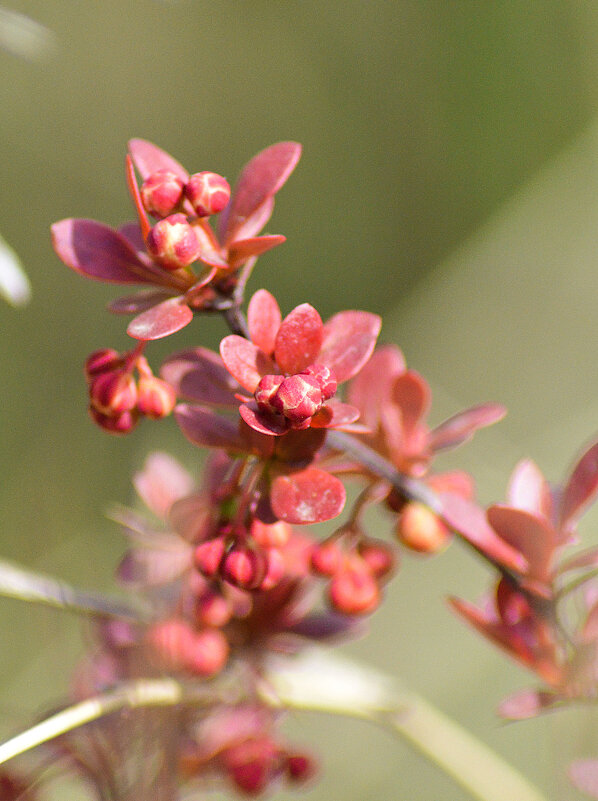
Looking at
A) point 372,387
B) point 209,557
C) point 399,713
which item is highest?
point 372,387

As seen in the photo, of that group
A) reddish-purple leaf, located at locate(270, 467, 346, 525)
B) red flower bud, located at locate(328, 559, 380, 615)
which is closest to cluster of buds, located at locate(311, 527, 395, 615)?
red flower bud, located at locate(328, 559, 380, 615)

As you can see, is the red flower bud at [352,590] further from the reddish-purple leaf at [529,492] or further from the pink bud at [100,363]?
the pink bud at [100,363]

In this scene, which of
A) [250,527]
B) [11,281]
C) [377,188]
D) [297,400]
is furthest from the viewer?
[377,188]

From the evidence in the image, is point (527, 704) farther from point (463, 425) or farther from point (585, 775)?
point (463, 425)

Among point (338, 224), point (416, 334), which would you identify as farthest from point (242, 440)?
point (338, 224)

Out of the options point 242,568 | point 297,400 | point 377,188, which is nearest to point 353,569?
point 242,568

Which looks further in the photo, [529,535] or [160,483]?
[160,483]

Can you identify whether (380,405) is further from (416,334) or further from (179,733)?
(416,334)
